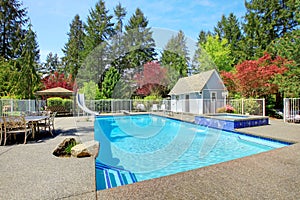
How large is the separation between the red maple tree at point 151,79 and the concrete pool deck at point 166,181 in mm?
21803

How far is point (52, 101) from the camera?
50.3 ft

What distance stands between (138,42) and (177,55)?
6.70 metres

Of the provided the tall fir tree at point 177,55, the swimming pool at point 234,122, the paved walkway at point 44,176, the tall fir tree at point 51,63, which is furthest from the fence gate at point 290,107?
the tall fir tree at point 51,63

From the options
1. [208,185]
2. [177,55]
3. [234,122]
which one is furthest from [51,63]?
[208,185]

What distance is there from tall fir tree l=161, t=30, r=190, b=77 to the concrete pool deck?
77.9ft

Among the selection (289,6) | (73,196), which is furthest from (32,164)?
(289,6)

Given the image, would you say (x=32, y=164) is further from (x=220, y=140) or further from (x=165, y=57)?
(x=165, y=57)

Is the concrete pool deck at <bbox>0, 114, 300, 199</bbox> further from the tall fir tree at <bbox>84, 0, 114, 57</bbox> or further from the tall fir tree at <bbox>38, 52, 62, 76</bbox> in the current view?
the tall fir tree at <bbox>38, 52, 62, 76</bbox>

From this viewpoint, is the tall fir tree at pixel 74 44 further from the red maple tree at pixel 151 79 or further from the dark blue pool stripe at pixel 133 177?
the dark blue pool stripe at pixel 133 177

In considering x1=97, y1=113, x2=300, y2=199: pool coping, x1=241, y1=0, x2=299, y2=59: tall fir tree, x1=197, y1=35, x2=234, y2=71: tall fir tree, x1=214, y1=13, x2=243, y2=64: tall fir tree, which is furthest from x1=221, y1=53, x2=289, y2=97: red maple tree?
x1=214, y1=13, x2=243, y2=64: tall fir tree

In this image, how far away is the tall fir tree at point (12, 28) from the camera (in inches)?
828

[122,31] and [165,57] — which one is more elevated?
[122,31]

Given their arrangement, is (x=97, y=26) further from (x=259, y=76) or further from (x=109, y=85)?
(x=259, y=76)

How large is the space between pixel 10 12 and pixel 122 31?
14.6m
